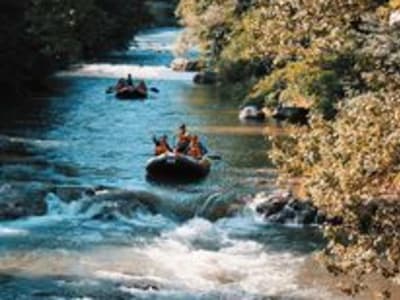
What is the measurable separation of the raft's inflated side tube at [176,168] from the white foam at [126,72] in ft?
78.1

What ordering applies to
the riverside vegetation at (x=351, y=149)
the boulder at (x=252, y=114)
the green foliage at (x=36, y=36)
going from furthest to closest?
the green foliage at (x=36, y=36), the boulder at (x=252, y=114), the riverside vegetation at (x=351, y=149)

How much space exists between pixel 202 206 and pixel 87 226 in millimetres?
2825

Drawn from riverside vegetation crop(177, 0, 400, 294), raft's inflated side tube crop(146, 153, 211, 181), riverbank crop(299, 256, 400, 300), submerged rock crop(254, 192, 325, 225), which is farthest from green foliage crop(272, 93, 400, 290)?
raft's inflated side tube crop(146, 153, 211, 181)

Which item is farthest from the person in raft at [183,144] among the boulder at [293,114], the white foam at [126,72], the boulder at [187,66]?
the boulder at [187,66]

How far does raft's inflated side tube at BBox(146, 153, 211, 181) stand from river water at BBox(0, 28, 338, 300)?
317 mm

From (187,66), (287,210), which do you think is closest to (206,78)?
(187,66)

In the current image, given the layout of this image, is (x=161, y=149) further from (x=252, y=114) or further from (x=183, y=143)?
(x=252, y=114)

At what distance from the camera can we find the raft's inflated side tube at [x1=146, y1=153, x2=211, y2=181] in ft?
77.4

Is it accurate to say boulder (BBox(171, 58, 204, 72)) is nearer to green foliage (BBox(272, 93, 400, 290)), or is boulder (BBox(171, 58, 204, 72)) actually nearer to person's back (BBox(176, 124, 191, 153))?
person's back (BBox(176, 124, 191, 153))

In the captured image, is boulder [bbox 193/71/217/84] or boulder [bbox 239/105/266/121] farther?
boulder [bbox 193/71/217/84]

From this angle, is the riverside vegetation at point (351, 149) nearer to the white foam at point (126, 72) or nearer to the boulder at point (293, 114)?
the boulder at point (293, 114)

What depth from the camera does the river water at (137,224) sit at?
51.4ft

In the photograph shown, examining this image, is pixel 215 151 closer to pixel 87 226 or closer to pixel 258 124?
pixel 258 124

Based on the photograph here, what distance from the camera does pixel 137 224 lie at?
65.6ft
